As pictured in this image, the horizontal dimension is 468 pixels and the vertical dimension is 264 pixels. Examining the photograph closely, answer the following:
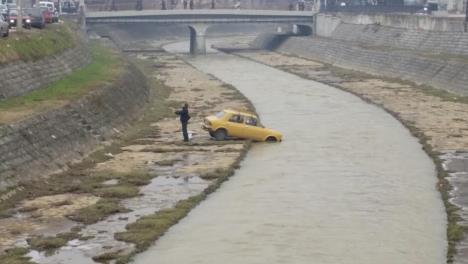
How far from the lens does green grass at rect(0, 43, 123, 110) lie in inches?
1757

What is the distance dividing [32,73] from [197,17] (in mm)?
73094

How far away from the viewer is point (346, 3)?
158m

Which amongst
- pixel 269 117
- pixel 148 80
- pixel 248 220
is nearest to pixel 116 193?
pixel 248 220

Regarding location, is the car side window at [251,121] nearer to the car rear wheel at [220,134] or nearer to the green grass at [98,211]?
the car rear wheel at [220,134]

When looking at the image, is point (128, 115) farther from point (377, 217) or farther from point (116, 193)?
point (377, 217)

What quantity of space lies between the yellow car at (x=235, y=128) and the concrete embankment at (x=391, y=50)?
83.6ft

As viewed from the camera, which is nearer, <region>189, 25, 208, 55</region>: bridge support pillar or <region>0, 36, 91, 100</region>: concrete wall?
<region>0, 36, 91, 100</region>: concrete wall

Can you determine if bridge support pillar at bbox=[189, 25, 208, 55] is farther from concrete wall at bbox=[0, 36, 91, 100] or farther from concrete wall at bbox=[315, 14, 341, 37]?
concrete wall at bbox=[0, 36, 91, 100]

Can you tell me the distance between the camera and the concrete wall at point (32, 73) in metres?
45.7

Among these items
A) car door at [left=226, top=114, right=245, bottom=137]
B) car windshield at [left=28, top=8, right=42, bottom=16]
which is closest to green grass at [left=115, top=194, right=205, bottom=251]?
car door at [left=226, top=114, right=245, bottom=137]

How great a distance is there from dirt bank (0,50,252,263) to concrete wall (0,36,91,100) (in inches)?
193

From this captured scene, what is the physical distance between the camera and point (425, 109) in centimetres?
6100

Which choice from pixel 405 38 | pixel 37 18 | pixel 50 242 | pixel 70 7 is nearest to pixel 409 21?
pixel 405 38

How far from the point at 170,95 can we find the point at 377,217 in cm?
4049
